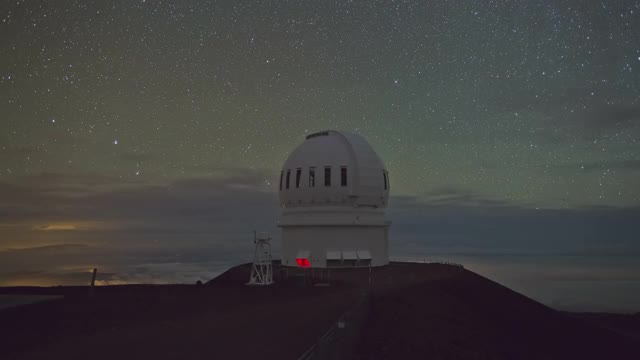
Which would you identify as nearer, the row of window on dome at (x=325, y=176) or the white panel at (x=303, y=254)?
the white panel at (x=303, y=254)

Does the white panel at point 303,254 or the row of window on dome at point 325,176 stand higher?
the row of window on dome at point 325,176

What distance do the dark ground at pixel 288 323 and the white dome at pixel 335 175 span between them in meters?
6.53

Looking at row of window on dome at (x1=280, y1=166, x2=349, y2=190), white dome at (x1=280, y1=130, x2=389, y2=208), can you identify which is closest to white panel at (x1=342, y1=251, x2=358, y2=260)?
white dome at (x1=280, y1=130, x2=389, y2=208)

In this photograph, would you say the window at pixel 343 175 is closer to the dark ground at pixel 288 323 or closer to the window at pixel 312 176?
the window at pixel 312 176

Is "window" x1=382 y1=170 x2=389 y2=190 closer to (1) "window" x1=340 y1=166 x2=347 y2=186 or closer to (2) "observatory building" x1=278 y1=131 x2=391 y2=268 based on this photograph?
(2) "observatory building" x1=278 y1=131 x2=391 y2=268

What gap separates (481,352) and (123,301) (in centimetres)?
1315

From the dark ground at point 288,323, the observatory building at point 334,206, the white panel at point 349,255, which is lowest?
the dark ground at point 288,323

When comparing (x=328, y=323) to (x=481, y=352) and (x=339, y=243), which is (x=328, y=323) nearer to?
(x=481, y=352)

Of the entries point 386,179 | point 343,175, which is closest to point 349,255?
point 343,175

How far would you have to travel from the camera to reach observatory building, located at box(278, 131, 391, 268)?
33.2 metres

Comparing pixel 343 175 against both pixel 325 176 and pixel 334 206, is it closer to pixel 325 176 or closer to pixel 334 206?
pixel 325 176

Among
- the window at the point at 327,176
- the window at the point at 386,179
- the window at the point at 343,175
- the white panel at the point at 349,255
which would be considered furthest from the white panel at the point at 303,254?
the window at the point at 386,179

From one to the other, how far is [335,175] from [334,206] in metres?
2.17

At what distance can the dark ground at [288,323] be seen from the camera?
38.3ft
